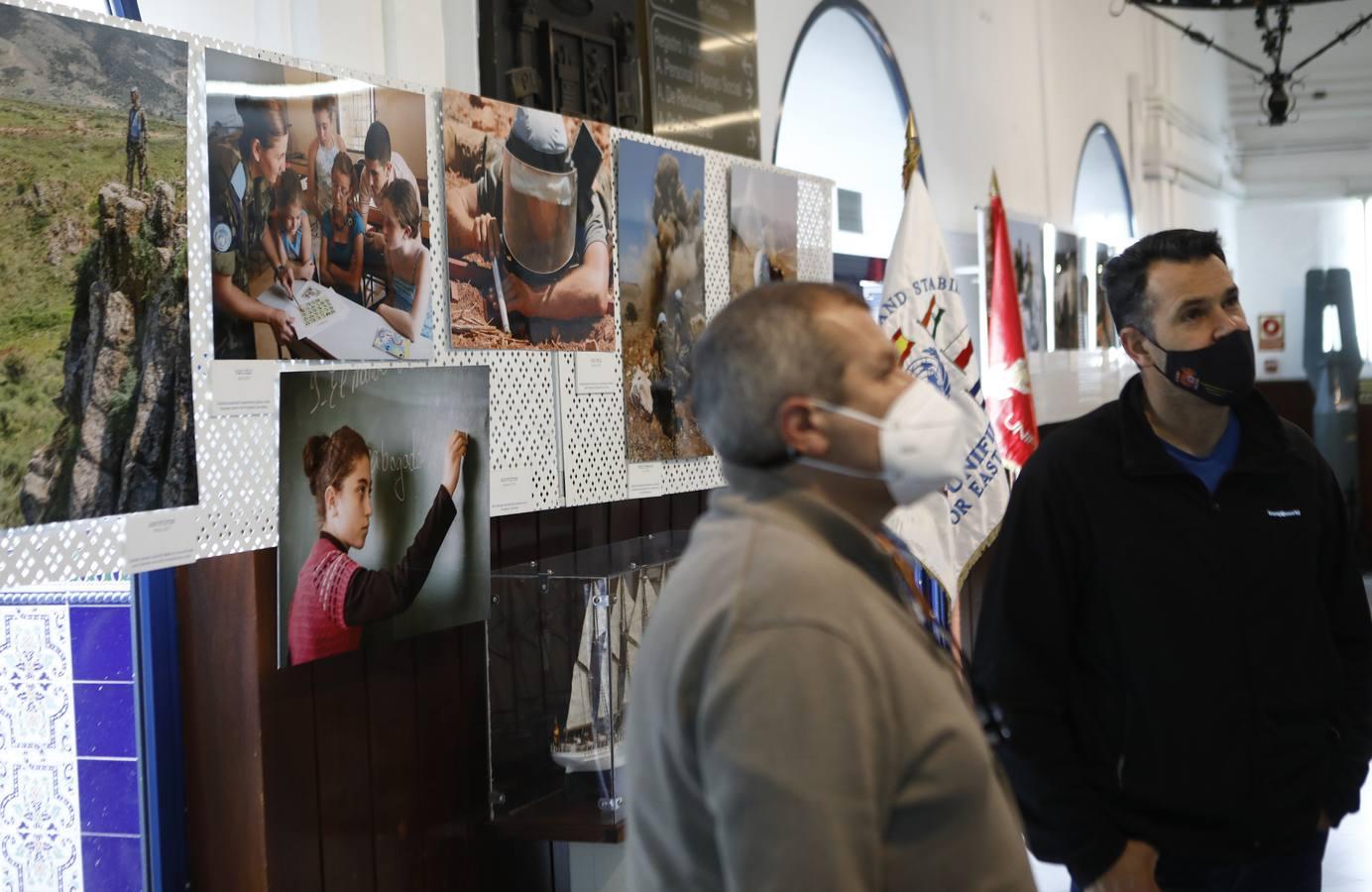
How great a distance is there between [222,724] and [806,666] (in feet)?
5.89

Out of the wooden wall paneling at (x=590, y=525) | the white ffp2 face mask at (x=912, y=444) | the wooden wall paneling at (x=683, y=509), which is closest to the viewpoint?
the white ffp2 face mask at (x=912, y=444)

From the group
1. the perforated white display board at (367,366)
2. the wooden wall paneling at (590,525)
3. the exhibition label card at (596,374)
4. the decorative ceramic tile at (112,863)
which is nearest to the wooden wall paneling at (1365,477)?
the perforated white display board at (367,366)

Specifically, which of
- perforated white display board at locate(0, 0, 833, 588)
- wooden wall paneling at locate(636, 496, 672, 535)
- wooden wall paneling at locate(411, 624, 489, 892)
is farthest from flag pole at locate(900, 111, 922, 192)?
wooden wall paneling at locate(411, 624, 489, 892)

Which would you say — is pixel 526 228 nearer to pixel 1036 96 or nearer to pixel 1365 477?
pixel 1036 96

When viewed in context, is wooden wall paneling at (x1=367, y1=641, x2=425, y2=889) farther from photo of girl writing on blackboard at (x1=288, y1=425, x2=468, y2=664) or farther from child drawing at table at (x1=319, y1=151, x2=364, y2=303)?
child drawing at table at (x1=319, y1=151, x2=364, y2=303)

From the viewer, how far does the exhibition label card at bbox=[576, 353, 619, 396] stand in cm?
351

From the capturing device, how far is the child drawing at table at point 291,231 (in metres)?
2.67

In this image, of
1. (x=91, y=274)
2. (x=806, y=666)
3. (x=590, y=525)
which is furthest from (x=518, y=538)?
(x=806, y=666)

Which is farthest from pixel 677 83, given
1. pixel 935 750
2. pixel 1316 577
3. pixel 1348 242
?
pixel 1348 242

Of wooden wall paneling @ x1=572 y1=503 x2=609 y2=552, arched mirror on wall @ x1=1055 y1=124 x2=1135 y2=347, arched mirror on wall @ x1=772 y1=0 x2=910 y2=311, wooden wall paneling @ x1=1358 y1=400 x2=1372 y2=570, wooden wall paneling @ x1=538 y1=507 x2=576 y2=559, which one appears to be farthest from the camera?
wooden wall paneling @ x1=1358 y1=400 x2=1372 y2=570

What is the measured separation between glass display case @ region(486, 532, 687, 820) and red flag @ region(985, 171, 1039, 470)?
122 inches

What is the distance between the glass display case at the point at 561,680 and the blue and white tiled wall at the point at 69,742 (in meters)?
0.83

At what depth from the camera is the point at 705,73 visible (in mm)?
4609

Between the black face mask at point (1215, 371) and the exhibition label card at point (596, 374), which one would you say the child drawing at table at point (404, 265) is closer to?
the exhibition label card at point (596, 374)
